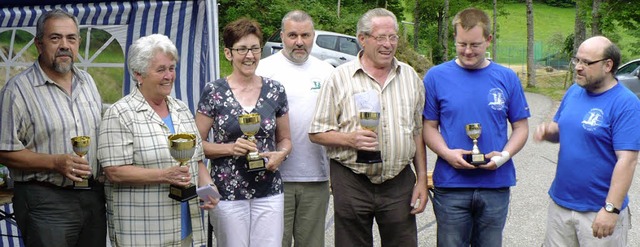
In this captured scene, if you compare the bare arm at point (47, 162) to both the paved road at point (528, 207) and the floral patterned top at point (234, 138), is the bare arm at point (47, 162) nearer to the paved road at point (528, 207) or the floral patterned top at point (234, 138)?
the floral patterned top at point (234, 138)

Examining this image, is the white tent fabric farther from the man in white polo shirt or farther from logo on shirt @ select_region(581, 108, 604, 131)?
logo on shirt @ select_region(581, 108, 604, 131)

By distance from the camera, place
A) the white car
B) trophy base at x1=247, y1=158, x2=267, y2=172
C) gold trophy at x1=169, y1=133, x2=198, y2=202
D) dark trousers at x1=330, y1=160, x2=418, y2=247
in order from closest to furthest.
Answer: gold trophy at x1=169, y1=133, x2=198, y2=202 < trophy base at x1=247, y1=158, x2=267, y2=172 < dark trousers at x1=330, y1=160, x2=418, y2=247 < the white car

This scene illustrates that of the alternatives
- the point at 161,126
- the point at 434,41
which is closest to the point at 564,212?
the point at 161,126

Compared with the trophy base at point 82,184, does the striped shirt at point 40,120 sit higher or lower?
higher

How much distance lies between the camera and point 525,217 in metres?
7.27

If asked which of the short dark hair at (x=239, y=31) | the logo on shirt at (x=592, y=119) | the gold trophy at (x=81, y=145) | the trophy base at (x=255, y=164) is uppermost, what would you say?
the short dark hair at (x=239, y=31)

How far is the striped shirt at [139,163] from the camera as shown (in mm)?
3508

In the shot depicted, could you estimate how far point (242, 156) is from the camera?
3938 mm

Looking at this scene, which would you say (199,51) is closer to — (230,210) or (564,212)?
(230,210)

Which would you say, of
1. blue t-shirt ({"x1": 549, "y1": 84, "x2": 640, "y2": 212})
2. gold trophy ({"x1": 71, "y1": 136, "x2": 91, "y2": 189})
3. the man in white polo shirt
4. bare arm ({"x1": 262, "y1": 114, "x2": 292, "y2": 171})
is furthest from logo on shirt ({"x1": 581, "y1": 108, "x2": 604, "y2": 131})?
gold trophy ({"x1": 71, "y1": 136, "x2": 91, "y2": 189})

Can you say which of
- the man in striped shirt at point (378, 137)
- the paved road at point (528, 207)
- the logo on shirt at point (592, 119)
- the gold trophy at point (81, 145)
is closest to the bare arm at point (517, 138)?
the logo on shirt at point (592, 119)

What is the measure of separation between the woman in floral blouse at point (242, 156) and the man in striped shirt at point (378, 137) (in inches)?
13.3

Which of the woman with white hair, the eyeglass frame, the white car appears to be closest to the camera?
the woman with white hair

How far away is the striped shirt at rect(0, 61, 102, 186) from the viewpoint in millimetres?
3605
